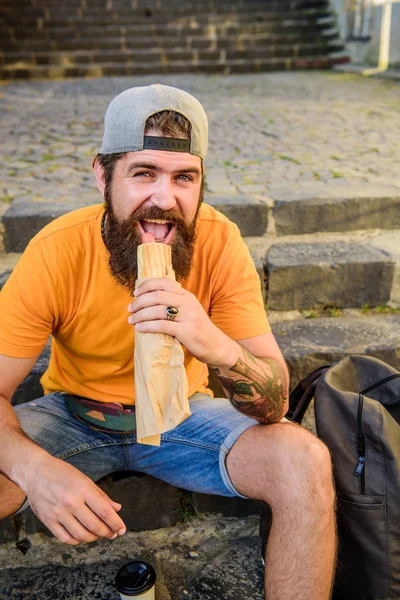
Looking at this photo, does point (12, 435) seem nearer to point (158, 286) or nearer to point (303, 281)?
point (158, 286)

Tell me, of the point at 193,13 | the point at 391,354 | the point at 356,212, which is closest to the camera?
the point at 391,354

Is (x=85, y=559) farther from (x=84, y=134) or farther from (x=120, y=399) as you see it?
(x=84, y=134)

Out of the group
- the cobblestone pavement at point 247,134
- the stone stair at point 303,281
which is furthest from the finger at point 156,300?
the cobblestone pavement at point 247,134

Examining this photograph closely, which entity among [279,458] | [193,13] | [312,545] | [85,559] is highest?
[193,13]

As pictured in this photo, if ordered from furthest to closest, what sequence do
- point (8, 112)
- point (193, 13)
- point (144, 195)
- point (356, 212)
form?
point (193, 13), point (8, 112), point (356, 212), point (144, 195)

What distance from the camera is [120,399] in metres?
2.24

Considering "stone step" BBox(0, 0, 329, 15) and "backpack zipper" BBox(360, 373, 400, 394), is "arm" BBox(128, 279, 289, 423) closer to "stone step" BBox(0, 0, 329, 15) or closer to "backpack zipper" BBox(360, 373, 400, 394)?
"backpack zipper" BBox(360, 373, 400, 394)

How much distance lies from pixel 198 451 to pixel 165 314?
2.17 ft

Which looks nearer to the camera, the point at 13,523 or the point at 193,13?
the point at 13,523

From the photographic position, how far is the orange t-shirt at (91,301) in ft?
6.72

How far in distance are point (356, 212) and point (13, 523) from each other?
2.39m

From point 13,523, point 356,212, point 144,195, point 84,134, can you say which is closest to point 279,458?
point 144,195

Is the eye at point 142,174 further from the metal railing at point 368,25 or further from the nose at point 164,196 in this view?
the metal railing at point 368,25

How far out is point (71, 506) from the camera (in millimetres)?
1798
